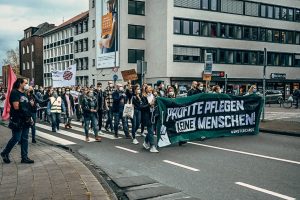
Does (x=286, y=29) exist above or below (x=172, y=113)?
above

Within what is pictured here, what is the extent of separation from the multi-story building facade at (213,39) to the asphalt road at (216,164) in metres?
28.3

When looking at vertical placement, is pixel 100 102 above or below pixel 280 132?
above

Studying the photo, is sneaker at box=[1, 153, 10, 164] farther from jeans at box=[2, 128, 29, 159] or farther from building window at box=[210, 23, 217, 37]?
building window at box=[210, 23, 217, 37]

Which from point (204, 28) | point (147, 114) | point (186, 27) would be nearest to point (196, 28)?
point (204, 28)

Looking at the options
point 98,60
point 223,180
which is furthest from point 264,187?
point 98,60

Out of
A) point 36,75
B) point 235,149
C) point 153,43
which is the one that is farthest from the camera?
point 36,75

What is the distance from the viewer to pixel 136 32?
46.4m

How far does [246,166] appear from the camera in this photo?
8062 mm

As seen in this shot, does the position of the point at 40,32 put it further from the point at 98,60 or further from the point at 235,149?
the point at 235,149

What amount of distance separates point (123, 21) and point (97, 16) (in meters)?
6.97

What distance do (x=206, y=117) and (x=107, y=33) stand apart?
3718 cm

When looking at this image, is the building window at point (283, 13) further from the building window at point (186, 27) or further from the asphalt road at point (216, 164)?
the asphalt road at point (216, 164)

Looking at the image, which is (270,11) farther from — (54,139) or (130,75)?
(54,139)

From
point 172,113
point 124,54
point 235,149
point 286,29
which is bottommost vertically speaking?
point 235,149
